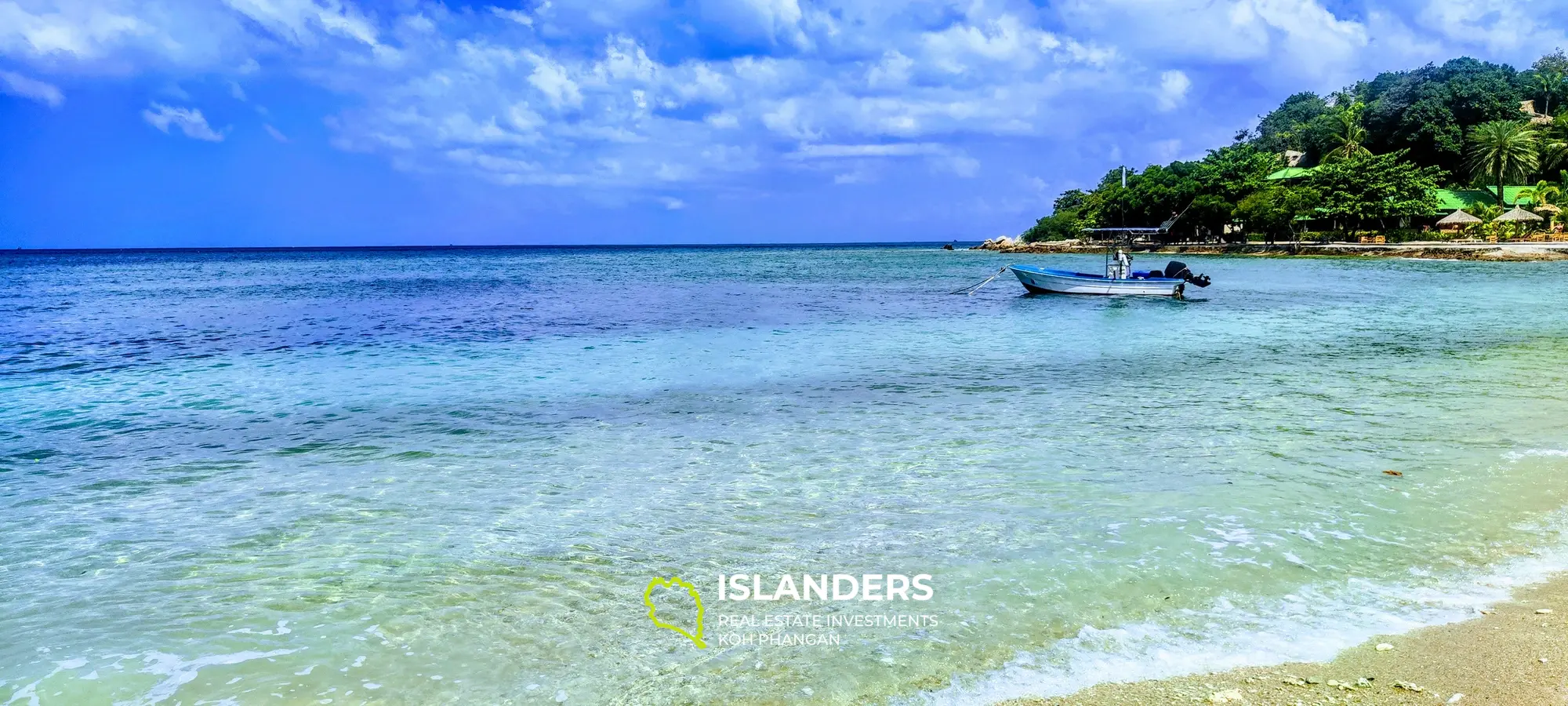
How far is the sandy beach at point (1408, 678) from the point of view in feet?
13.3

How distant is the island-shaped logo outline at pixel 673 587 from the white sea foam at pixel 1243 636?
4.44 feet

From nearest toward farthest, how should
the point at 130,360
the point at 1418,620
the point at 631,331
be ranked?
the point at 1418,620 → the point at 130,360 → the point at 631,331

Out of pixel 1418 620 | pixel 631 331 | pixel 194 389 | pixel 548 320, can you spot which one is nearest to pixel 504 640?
pixel 1418 620

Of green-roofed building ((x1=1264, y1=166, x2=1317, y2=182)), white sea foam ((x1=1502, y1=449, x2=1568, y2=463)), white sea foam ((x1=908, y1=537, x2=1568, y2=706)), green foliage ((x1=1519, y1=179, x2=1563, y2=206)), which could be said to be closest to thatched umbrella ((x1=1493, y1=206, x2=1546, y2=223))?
green foliage ((x1=1519, y1=179, x2=1563, y2=206))

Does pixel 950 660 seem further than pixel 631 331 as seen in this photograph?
No

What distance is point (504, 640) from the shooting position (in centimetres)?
496

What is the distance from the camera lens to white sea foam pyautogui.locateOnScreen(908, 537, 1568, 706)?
14.4 feet

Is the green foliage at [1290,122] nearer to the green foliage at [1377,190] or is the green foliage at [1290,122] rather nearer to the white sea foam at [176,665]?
the green foliage at [1377,190]

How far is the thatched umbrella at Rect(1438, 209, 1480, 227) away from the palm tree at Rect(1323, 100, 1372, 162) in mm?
18571

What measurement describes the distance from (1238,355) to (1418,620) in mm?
14098

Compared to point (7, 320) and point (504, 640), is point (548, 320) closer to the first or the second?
point (7, 320)

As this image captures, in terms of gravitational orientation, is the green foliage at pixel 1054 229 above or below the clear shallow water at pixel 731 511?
above

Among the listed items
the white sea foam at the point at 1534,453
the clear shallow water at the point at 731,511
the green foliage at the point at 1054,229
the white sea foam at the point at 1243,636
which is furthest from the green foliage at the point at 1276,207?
the white sea foam at the point at 1243,636

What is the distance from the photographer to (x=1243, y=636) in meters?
4.80
